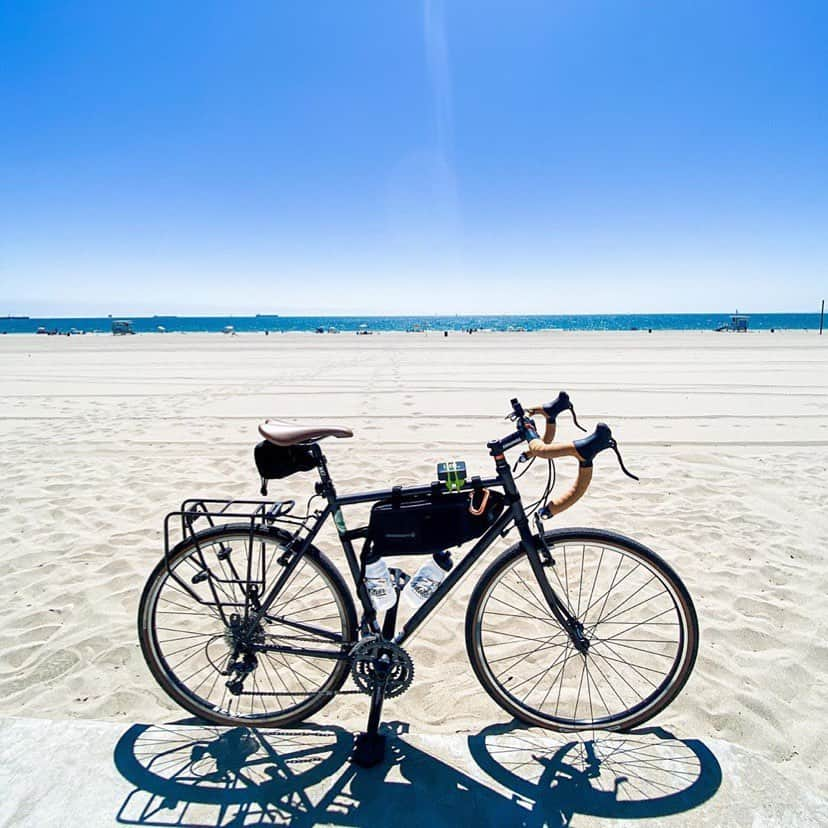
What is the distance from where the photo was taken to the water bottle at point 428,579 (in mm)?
2396

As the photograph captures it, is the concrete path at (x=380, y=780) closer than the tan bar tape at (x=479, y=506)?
Yes

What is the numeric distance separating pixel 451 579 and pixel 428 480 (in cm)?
400

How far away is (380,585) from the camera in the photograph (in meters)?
2.38

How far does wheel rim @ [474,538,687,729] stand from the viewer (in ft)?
8.14

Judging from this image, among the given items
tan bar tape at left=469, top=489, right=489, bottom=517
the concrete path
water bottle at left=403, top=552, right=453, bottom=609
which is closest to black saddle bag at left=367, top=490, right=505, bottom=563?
tan bar tape at left=469, top=489, right=489, bottom=517

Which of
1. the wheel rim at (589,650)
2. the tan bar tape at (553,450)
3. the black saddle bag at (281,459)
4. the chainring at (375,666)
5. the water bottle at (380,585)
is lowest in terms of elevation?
the wheel rim at (589,650)

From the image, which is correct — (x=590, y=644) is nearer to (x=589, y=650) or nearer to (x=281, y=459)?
(x=589, y=650)

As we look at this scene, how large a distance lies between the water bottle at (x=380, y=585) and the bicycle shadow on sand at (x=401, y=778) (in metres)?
0.66

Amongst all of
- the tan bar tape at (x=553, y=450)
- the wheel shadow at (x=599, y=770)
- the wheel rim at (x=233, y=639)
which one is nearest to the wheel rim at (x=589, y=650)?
the wheel shadow at (x=599, y=770)

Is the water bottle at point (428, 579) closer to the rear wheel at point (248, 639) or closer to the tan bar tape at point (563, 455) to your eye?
the rear wheel at point (248, 639)

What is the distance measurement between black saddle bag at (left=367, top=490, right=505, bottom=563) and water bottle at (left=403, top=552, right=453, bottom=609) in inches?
4.0

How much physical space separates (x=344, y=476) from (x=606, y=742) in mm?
4503

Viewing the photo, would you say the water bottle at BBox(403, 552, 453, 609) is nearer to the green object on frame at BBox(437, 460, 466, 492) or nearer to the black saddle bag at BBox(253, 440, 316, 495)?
the green object on frame at BBox(437, 460, 466, 492)

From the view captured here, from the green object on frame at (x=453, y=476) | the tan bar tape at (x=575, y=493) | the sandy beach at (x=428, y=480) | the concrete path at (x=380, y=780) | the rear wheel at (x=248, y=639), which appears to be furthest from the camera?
the sandy beach at (x=428, y=480)
